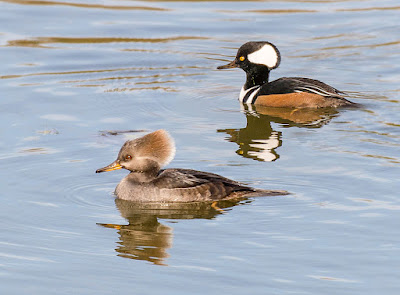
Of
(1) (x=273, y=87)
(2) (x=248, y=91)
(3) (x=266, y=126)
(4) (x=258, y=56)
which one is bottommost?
(3) (x=266, y=126)

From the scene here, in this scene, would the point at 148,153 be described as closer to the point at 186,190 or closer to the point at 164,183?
the point at 164,183

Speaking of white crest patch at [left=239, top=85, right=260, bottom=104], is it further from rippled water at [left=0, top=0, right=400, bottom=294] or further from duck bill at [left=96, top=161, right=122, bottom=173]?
duck bill at [left=96, top=161, right=122, bottom=173]

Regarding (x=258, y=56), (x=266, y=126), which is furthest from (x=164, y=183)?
(x=258, y=56)

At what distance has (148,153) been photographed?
905 centimetres

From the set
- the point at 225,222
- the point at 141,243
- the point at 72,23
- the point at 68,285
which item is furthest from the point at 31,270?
the point at 72,23

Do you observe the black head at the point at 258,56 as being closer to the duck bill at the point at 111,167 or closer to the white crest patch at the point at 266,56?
the white crest patch at the point at 266,56

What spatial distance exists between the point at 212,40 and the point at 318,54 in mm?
2105

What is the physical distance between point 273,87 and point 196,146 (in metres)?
3.05

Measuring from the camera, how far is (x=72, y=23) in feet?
58.7

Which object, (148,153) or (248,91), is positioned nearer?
(148,153)

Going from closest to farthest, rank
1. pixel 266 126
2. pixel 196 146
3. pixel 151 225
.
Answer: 1. pixel 151 225
2. pixel 196 146
3. pixel 266 126

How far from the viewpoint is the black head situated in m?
14.2

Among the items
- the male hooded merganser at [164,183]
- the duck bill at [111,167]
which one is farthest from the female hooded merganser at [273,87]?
the duck bill at [111,167]

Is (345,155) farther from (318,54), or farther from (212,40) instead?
(212,40)
